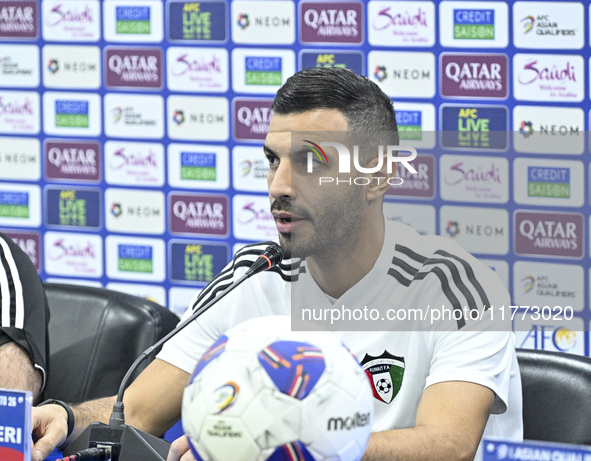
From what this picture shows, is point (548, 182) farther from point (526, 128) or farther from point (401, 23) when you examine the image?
point (401, 23)

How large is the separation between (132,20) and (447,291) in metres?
2.01

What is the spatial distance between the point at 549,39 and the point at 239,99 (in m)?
→ 1.02

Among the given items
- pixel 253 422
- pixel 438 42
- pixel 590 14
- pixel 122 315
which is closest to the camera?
pixel 253 422

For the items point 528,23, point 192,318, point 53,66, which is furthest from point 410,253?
point 53,66

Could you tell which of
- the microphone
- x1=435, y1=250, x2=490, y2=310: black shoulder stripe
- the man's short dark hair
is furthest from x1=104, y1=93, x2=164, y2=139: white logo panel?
the microphone

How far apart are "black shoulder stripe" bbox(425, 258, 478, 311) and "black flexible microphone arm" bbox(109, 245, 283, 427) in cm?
35

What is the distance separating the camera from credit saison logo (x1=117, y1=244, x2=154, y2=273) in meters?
3.24

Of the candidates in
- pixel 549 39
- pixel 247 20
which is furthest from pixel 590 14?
pixel 247 20

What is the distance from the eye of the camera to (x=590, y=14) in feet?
8.54

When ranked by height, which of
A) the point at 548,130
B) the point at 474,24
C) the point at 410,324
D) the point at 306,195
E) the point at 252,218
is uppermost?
the point at 474,24

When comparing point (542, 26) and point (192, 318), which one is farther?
point (542, 26)

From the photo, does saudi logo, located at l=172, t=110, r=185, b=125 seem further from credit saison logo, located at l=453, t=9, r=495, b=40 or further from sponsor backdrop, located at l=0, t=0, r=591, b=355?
credit saison logo, located at l=453, t=9, r=495, b=40

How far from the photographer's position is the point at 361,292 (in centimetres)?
163

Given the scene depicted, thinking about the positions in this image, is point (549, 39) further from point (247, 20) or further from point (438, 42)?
point (247, 20)
